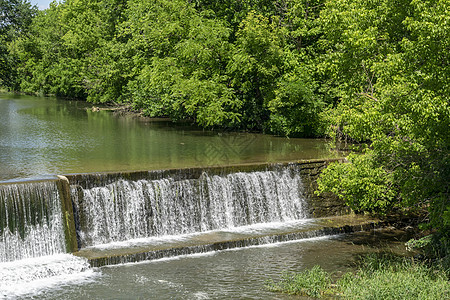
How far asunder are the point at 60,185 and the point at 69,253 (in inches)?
66.8

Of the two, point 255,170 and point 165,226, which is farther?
point 255,170

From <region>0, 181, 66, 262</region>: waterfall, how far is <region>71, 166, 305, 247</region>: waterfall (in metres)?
0.68

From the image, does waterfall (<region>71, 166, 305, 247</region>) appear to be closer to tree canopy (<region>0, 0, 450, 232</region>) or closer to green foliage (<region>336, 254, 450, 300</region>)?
tree canopy (<region>0, 0, 450, 232</region>)

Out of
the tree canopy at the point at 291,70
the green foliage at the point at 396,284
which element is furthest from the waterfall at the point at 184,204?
the green foliage at the point at 396,284

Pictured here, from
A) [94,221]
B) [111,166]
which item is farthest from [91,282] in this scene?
[111,166]

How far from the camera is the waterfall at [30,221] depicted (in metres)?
12.6

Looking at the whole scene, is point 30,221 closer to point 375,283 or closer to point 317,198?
point 375,283

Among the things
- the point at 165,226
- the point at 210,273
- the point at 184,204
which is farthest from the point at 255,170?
the point at 210,273

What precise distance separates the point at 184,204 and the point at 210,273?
12.3ft

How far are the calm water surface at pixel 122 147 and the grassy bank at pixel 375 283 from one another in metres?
7.52

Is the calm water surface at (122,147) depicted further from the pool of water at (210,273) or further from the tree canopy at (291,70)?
the pool of water at (210,273)

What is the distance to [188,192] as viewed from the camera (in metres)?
15.3

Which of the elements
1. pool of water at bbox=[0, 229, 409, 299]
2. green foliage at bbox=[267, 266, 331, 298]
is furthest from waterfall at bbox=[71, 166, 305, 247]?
green foliage at bbox=[267, 266, 331, 298]

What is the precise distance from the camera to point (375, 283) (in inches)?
378
